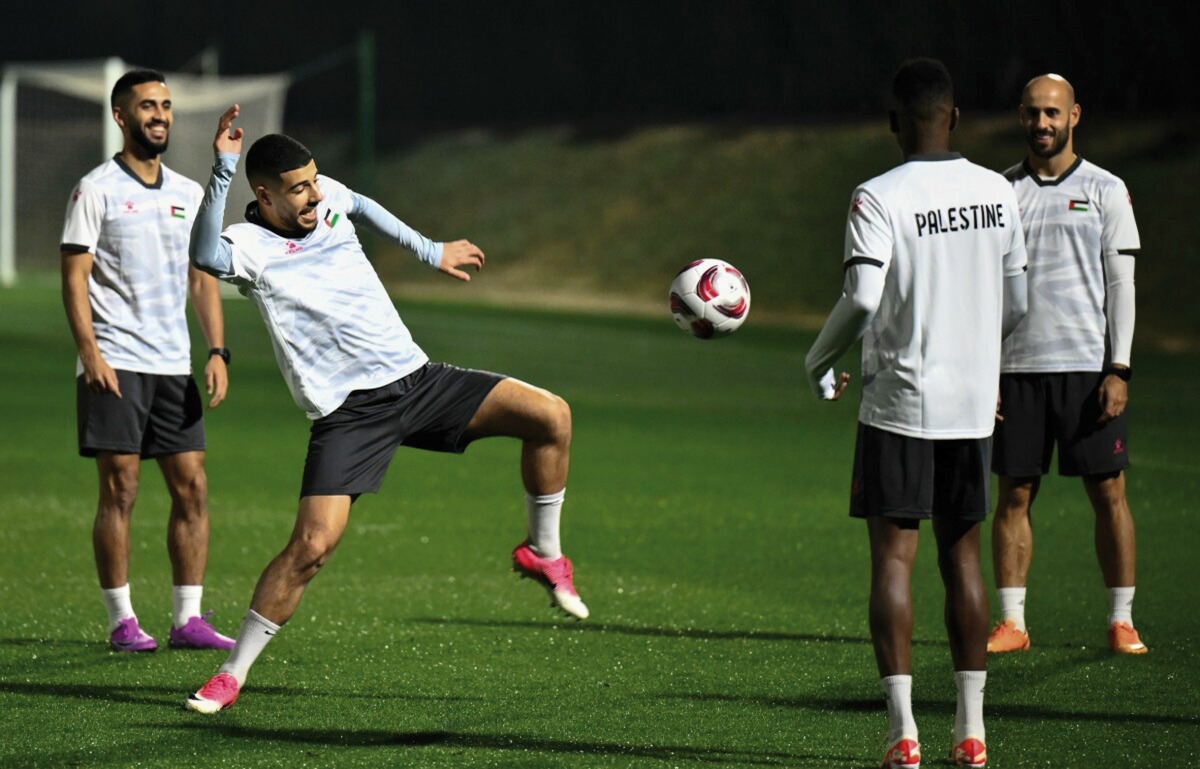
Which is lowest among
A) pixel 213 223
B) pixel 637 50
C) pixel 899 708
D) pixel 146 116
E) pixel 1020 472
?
pixel 899 708

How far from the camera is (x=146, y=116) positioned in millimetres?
6727

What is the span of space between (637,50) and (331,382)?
3554cm

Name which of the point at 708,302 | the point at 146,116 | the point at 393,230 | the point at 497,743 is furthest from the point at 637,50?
the point at 497,743

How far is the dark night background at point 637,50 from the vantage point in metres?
32.3

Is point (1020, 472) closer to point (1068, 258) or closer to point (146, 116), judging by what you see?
point (1068, 258)

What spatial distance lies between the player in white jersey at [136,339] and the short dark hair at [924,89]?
3.18 meters

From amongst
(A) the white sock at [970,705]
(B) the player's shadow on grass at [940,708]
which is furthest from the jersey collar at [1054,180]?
(A) the white sock at [970,705]

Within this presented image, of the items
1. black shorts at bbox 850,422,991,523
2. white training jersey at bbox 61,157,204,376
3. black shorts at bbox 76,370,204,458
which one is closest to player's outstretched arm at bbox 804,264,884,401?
black shorts at bbox 850,422,991,523

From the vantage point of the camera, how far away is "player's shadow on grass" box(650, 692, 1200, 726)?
5.68m

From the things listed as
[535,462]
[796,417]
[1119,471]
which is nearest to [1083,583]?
[1119,471]

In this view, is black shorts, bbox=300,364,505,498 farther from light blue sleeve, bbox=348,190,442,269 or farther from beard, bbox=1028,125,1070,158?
beard, bbox=1028,125,1070,158

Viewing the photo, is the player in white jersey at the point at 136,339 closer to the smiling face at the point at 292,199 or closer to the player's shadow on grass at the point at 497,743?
the smiling face at the point at 292,199

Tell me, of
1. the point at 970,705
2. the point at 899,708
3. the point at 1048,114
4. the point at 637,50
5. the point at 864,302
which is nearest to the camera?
the point at 864,302

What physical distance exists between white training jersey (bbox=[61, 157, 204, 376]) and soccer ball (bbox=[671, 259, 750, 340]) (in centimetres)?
208
